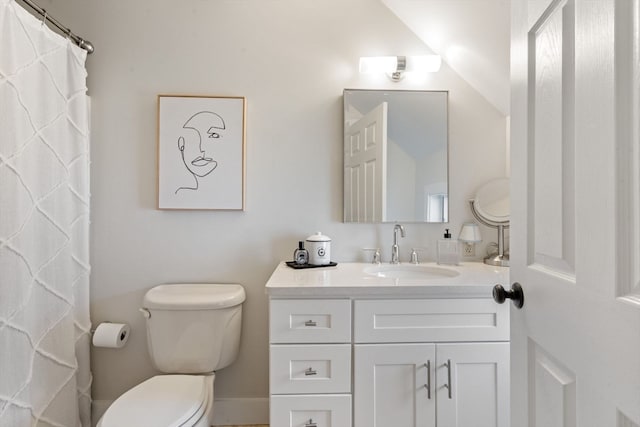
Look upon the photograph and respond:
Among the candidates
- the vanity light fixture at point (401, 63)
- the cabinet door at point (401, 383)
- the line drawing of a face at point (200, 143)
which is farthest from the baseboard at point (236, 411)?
the vanity light fixture at point (401, 63)

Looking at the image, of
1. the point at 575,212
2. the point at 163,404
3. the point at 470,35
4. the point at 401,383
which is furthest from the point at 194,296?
the point at 470,35

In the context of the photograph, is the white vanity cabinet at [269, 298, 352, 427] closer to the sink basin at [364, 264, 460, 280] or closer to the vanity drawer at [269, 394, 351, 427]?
the vanity drawer at [269, 394, 351, 427]

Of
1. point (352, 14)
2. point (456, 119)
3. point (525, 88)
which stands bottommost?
point (525, 88)

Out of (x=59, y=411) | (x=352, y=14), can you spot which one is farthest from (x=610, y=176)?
(x=59, y=411)

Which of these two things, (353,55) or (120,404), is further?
(353,55)

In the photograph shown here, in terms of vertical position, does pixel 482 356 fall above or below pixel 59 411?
above

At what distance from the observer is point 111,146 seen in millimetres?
1679

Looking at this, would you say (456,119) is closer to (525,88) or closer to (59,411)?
(525,88)

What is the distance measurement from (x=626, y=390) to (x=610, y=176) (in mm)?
319

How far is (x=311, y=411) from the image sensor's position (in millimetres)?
1178

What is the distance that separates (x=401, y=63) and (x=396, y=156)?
468 millimetres

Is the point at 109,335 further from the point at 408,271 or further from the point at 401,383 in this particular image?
the point at 408,271

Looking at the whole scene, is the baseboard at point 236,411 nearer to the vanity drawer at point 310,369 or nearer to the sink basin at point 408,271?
the vanity drawer at point 310,369

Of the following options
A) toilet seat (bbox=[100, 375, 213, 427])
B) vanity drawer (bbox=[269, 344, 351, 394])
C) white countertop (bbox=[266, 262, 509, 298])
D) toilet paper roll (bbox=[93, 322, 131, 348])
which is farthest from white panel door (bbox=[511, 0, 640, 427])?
toilet paper roll (bbox=[93, 322, 131, 348])
